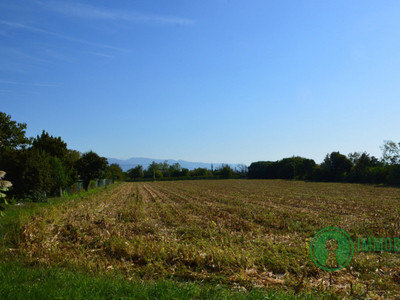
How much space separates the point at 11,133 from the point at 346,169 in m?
71.1

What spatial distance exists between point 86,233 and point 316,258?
8.36 metres

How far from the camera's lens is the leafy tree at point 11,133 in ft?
113

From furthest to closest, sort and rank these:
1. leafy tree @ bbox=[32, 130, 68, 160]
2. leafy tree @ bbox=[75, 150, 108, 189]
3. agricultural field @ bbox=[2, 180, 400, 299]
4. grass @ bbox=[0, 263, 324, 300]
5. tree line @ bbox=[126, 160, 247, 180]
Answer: tree line @ bbox=[126, 160, 247, 180] → leafy tree @ bbox=[75, 150, 108, 189] → leafy tree @ bbox=[32, 130, 68, 160] → agricultural field @ bbox=[2, 180, 400, 299] → grass @ bbox=[0, 263, 324, 300]

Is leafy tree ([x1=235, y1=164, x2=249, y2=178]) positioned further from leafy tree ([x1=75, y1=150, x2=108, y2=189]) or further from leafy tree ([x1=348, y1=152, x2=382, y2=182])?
leafy tree ([x1=75, y1=150, x2=108, y2=189])

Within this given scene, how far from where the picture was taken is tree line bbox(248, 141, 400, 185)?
54.7 metres

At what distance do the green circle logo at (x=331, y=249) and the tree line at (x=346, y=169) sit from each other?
156 feet

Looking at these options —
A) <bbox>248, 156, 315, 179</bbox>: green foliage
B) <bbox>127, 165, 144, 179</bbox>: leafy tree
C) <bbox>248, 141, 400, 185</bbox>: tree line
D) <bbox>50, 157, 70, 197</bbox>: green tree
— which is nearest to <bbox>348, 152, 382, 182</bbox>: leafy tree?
<bbox>248, 141, 400, 185</bbox>: tree line

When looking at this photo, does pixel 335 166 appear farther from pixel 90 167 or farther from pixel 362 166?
pixel 90 167

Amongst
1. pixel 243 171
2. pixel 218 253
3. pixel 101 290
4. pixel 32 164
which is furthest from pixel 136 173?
pixel 101 290

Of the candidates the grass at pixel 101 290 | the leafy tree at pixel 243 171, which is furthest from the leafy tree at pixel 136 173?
the grass at pixel 101 290

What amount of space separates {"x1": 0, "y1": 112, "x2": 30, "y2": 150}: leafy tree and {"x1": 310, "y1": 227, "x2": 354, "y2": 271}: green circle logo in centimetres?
3627

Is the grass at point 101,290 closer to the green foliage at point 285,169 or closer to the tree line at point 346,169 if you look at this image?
the tree line at point 346,169

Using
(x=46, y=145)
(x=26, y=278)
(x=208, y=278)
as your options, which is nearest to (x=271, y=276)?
(x=208, y=278)

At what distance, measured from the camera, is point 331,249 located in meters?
8.36
